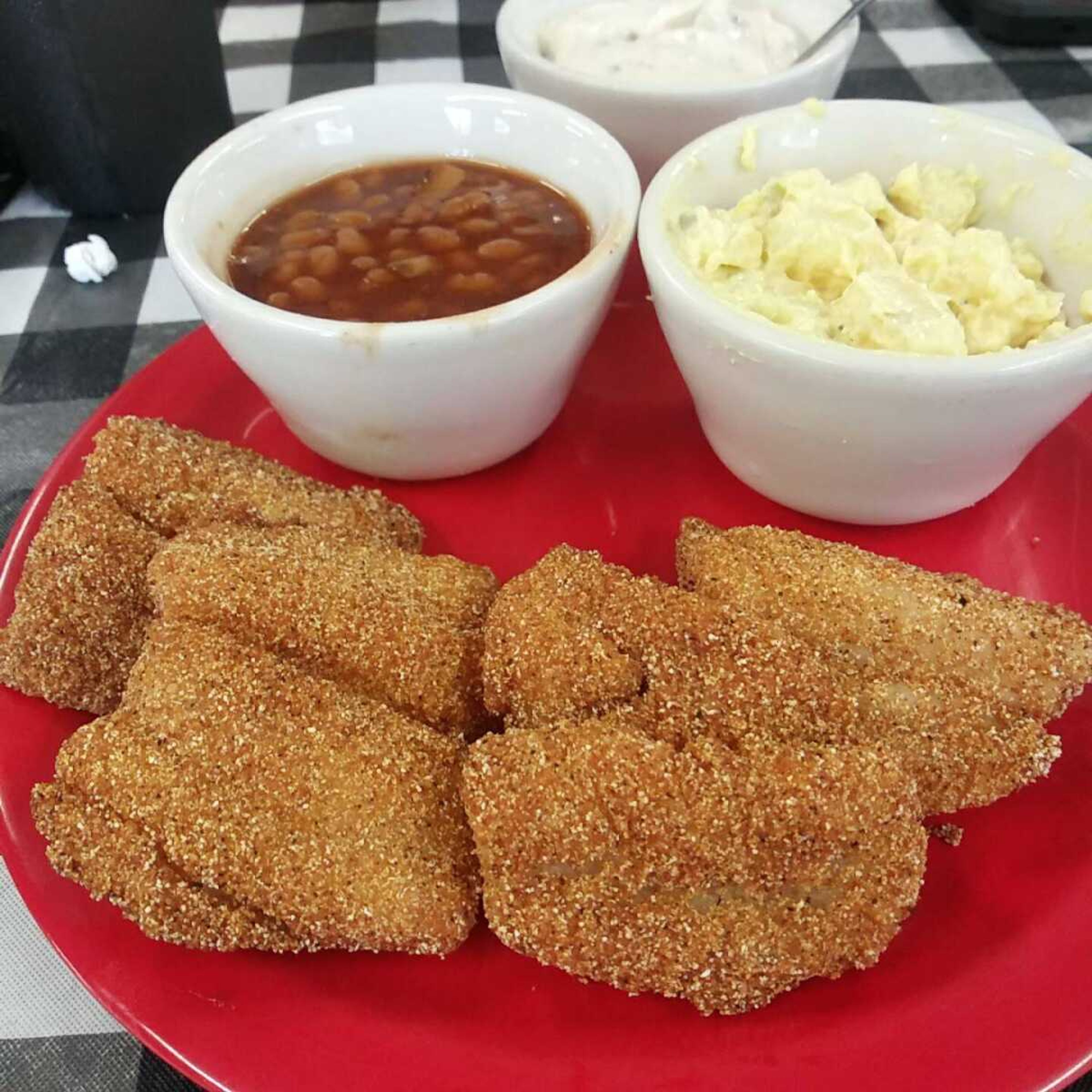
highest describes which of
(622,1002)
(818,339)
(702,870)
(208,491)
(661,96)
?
(661,96)

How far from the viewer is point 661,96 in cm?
217

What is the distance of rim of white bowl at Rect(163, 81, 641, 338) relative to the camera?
5.21ft

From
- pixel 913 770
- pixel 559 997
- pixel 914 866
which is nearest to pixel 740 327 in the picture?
pixel 913 770

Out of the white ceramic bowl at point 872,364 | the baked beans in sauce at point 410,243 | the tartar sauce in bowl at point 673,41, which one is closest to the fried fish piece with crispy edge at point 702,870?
the white ceramic bowl at point 872,364

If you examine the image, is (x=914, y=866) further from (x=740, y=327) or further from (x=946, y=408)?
(x=740, y=327)

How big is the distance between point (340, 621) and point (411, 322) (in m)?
0.49

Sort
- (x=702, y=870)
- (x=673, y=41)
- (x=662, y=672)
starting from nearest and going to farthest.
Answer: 1. (x=702, y=870)
2. (x=662, y=672)
3. (x=673, y=41)

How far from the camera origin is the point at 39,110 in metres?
2.83

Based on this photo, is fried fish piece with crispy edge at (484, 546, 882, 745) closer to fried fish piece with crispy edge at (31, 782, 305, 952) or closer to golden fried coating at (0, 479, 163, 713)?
fried fish piece with crispy edge at (31, 782, 305, 952)

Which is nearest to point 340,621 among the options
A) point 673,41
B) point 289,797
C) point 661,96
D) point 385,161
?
point 289,797

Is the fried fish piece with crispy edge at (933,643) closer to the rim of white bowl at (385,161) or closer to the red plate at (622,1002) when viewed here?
the red plate at (622,1002)

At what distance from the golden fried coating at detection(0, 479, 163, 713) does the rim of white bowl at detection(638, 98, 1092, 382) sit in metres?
0.92

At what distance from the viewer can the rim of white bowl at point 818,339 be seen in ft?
4.81

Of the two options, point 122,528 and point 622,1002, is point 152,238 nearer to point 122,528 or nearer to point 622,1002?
point 122,528
